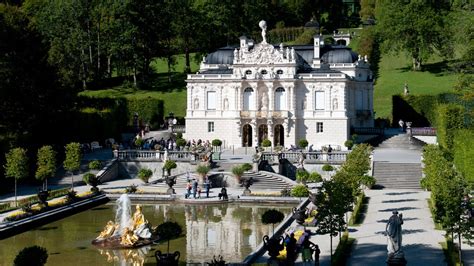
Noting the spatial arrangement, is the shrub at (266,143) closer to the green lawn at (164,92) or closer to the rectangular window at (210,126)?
the rectangular window at (210,126)

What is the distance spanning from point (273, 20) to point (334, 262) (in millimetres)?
106890

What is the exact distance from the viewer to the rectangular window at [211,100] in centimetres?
6387

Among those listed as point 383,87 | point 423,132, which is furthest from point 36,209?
point 383,87

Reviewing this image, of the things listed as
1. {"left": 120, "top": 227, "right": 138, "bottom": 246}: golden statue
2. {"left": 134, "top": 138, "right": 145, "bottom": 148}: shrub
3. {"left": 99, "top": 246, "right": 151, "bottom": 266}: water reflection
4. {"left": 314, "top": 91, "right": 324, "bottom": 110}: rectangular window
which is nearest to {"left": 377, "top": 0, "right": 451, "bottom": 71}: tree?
{"left": 314, "top": 91, "right": 324, "bottom": 110}: rectangular window

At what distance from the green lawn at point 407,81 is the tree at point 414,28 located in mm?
2320

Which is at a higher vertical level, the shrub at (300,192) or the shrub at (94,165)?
the shrub at (94,165)

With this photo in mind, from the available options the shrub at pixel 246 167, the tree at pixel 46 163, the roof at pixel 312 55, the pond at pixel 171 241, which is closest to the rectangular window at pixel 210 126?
the roof at pixel 312 55

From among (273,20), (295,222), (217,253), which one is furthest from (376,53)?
(217,253)

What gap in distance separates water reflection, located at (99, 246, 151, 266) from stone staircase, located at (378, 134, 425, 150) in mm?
36619

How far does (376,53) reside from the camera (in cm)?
10244

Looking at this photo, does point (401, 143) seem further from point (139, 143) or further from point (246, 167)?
point (139, 143)

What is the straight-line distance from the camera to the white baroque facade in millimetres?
61469

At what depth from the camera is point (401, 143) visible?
6241 centimetres

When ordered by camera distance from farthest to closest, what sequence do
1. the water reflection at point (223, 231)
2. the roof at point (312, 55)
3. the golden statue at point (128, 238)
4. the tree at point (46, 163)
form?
the roof at point (312, 55) → the tree at point (46, 163) → the golden statue at point (128, 238) → the water reflection at point (223, 231)
